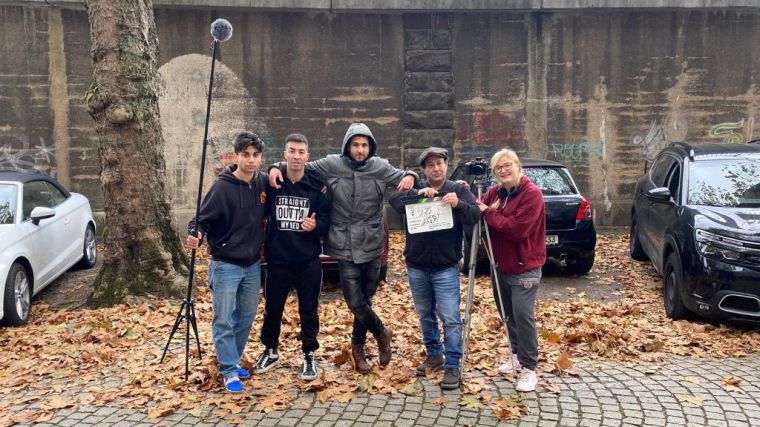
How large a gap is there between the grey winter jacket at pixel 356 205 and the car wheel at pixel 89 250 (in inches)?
237

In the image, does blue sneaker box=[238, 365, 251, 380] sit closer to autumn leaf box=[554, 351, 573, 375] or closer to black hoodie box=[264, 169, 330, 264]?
black hoodie box=[264, 169, 330, 264]

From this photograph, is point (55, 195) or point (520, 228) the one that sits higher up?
point (55, 195)

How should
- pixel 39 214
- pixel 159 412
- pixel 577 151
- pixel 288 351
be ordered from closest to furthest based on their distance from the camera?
pixel 159 412
pixel 288 351
pixel 39 214
pixel 577 151

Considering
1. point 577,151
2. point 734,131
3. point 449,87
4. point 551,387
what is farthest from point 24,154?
point 734,131

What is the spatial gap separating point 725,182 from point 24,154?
Answer: 1169 cm

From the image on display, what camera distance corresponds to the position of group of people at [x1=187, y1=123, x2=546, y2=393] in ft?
14.9

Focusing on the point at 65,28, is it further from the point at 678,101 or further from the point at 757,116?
the point at 757,116

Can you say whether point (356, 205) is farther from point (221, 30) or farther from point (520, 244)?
point (221, 30)

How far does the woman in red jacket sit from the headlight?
2.39 metres

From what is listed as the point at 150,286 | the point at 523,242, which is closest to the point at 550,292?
the point at 523,242

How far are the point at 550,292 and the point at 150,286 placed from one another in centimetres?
494

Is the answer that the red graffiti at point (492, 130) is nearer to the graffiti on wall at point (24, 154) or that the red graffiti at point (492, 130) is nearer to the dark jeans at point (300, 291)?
the graffiti on wall at point (24, 154)

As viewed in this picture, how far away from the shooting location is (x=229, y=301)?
4590 mm

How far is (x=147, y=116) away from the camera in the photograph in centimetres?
738
